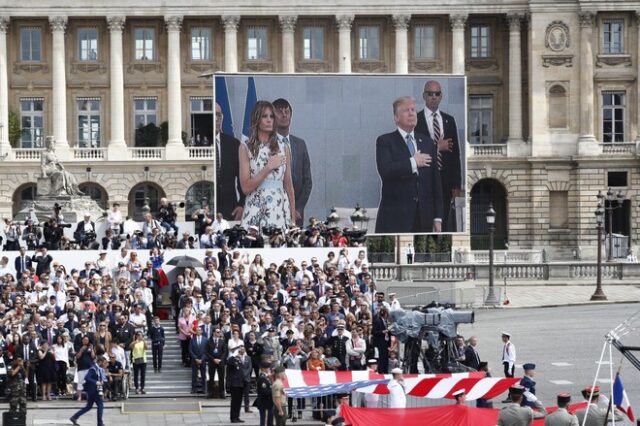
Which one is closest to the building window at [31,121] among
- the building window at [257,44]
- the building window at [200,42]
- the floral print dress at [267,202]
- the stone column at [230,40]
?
the building window at [200,42]

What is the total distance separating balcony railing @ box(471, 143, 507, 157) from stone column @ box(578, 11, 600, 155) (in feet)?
15.1

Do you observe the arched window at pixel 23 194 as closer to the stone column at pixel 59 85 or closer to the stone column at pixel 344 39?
the stone column at pixel 59 85

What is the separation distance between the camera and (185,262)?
5238 cm

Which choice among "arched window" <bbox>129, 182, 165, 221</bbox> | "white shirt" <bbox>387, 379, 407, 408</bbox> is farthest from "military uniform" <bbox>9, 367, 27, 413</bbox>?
"arched window" <bbox>129, 182, 165, 221</bbox>

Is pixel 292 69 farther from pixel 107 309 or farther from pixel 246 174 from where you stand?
pixel 107 309

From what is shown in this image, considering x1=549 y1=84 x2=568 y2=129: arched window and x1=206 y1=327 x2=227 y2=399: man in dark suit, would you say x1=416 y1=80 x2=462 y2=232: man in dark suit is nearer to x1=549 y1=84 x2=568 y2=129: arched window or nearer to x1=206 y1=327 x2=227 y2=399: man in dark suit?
x1=206 y1=327 x2=227 y2=399: man in dark suit

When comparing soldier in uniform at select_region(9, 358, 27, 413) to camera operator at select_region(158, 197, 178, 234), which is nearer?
soldier in uniform at select_region(9, 358, 27, 413)

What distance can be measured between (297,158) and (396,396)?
106 feet

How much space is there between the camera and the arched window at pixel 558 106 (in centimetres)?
10050

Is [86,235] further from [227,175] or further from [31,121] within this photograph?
[31,121]

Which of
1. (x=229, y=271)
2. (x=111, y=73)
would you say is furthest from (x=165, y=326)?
(x=111, y=73)

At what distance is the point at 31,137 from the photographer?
335 feet

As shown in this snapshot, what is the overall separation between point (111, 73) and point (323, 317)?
196ft

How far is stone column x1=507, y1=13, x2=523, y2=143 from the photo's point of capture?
102m
